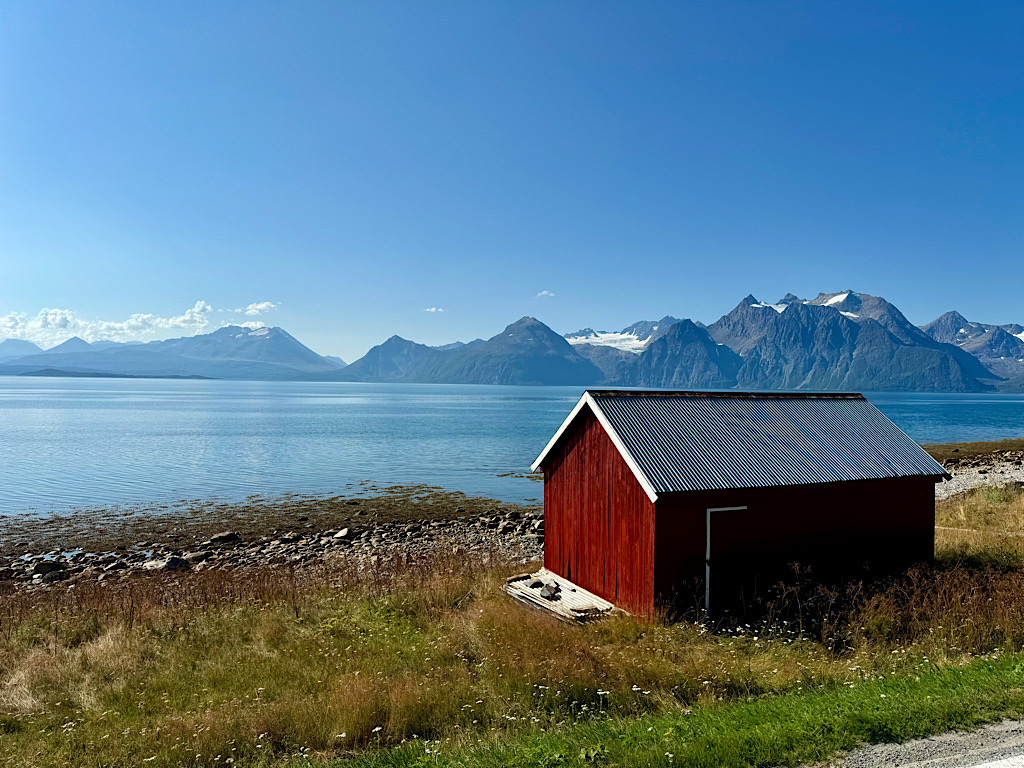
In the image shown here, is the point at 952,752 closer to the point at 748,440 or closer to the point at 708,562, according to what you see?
the point at 708,562

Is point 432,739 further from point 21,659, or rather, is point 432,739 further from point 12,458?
point 12,458

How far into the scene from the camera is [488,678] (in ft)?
35.0

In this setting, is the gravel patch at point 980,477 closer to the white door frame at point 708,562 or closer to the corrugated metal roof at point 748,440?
the corrugated metal roof at point 748,440

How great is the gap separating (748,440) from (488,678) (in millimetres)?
8390

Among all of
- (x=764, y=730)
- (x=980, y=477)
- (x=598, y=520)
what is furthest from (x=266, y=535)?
(x=980, y=477)

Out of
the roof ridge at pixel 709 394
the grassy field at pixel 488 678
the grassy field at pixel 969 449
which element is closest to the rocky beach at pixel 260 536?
the grassy field at pixel 488 678

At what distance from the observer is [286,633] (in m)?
14.1

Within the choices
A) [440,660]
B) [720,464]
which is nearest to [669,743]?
[440,660]

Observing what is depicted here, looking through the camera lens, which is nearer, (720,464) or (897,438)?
(720,464)

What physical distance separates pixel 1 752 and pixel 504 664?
7167 mm

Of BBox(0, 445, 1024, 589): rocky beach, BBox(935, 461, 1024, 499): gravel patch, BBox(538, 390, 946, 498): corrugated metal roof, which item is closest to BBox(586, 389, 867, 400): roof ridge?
BBox(538, 390, 946, 498): corrugated metal roof

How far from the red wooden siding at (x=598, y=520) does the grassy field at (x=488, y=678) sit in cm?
127

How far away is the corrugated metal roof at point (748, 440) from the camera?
1415cm

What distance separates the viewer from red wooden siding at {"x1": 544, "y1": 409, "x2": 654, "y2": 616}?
1388 centimetres
